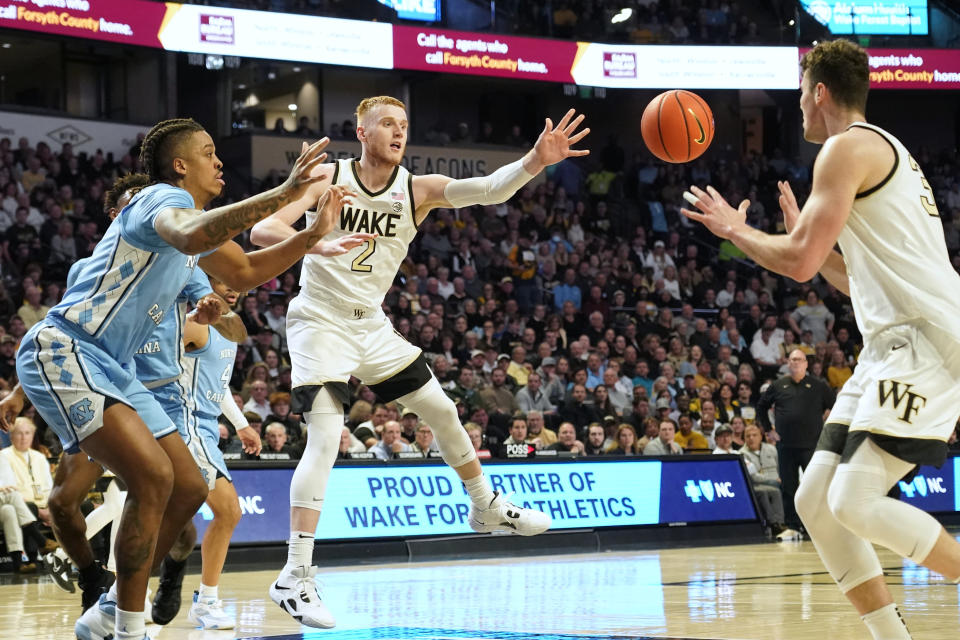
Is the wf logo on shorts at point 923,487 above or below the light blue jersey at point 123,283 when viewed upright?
below

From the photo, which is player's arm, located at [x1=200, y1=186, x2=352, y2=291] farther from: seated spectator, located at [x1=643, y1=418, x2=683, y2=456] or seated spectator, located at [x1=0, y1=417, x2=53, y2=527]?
seated spectator, located at [x1=643, y1=418, x2=683, y2=456]

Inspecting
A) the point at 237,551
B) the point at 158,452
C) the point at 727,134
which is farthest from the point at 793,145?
the point at 158,452

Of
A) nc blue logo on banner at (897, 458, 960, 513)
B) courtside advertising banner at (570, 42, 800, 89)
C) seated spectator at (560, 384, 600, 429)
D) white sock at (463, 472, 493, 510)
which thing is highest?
courtside advertising banner at (570, 42, 800, 89)

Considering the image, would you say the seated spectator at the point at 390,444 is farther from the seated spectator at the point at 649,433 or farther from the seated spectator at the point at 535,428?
the seated spectator at the point at 649,433

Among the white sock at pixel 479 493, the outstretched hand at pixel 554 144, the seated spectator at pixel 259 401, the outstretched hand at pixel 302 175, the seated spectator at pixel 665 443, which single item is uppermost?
the outstretched hand at pixel 554 144

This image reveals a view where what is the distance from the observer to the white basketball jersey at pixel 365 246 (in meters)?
6.56

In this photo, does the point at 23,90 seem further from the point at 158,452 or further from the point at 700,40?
the point at 158,452

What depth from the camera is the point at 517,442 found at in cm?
1358

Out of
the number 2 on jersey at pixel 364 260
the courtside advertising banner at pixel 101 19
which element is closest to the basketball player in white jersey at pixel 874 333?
the number 2 on jersey at pixel 364 260

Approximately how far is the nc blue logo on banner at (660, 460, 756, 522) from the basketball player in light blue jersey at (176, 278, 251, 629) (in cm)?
723

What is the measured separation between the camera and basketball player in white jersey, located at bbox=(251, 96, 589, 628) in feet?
21.0

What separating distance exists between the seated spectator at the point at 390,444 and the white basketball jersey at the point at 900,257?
8.67m

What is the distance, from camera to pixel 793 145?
29.6 m

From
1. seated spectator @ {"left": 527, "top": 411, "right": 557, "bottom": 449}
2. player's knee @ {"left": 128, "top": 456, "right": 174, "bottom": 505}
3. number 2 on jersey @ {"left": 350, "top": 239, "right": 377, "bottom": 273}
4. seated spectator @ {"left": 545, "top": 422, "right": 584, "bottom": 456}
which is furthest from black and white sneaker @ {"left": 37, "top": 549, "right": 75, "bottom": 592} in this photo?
seated spectator @ {"left": 527, "top": 411, "right": 557, "bottom": 449}
